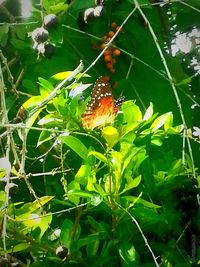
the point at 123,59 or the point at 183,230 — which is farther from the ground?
the point at 123,59

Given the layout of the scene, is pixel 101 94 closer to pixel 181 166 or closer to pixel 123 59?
pixel 181 166

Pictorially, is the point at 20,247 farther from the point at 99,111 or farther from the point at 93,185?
the point at 99,111

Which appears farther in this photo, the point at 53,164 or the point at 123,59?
the point at 123,59

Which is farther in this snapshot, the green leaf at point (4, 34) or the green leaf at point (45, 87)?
the green leaf at point (4, 34)

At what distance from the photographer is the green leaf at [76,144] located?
1374mm

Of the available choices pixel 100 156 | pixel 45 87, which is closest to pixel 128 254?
pixel 100 156

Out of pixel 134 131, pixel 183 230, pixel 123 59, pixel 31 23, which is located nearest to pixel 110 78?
pixel 123 59

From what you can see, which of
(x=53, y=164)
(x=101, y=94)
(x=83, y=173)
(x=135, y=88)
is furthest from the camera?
(x=135, y=88)

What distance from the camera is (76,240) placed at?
1.35m

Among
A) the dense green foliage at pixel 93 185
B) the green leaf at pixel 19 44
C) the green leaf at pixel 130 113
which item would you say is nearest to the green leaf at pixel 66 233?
the dense green foliage at pixel 93 185

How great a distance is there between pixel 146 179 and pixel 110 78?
54 centimetres

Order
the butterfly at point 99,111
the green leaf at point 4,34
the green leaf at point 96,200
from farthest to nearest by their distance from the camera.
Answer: the green leaf at point 4,34 < the butterfly at point 99,111 < the green leaf at point 96,200

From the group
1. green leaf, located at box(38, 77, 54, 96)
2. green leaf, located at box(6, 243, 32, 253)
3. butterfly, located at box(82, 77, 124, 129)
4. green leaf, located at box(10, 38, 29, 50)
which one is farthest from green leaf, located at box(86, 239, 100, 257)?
green leaf, located at box(10, 38, 29, 50)

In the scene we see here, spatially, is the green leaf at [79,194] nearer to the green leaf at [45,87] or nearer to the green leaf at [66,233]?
the green leaf at [66,233]
